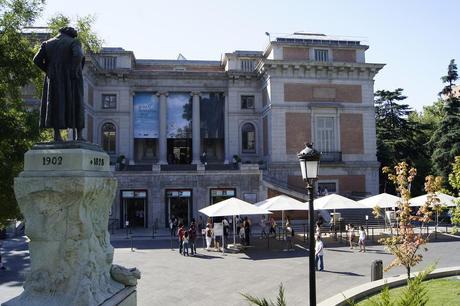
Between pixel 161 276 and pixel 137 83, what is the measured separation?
88.9 feet

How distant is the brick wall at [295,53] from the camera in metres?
37.8

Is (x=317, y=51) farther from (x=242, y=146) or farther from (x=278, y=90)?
(x=242, y=146)

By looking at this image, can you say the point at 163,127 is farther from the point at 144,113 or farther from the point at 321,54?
the point at 321,54

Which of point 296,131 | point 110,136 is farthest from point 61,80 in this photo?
point 110,136

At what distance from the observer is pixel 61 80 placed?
7309 millimetres

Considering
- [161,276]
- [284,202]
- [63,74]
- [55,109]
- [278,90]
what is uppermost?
[278,90]

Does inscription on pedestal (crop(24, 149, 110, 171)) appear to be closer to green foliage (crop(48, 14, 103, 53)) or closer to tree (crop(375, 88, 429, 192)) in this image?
green foliage (crop(48, 14, 103, 53))

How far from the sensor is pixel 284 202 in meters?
24.5

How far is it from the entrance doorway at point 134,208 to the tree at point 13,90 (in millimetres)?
18907

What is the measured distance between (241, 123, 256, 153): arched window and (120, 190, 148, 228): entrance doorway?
11.4 m

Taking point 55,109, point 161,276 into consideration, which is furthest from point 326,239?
point 55,109

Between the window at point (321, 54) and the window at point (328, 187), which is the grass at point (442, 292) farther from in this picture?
the window at point (321, 54)

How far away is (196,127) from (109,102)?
8.21m

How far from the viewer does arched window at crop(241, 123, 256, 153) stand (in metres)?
41.3
